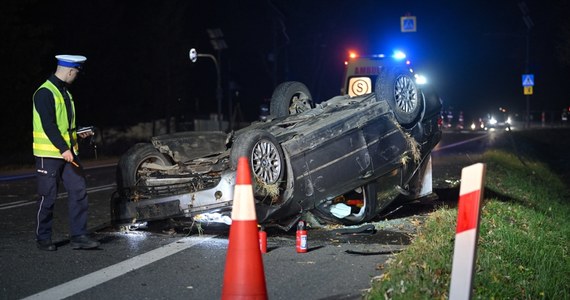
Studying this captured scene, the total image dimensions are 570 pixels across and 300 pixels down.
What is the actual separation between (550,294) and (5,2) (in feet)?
85.0

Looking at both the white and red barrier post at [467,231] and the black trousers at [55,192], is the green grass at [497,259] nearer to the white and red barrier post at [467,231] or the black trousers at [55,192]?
the white and red barrier post at [467,231]

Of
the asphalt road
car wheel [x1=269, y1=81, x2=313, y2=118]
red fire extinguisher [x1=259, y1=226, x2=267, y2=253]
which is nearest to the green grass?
the asphalt road

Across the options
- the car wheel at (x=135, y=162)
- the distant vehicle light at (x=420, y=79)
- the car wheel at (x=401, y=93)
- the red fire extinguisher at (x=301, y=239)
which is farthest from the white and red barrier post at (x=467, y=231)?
the distant vehicle light at (x=420, y=79)

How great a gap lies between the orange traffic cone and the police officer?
103 inches

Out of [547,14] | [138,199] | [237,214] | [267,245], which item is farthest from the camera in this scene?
[547,14]

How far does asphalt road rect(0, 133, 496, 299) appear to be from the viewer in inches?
200

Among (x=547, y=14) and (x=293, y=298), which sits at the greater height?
(x=547, y=14)

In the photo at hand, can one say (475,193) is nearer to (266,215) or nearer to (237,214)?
(237,214)

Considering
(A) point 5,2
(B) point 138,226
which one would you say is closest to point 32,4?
(A) point 5,2

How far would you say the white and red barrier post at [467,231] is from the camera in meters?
3.73

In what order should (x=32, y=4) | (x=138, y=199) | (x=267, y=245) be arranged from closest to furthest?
1. (x=267, y=245)
2. (x=138, y=199)
3. (x=32, y=4)

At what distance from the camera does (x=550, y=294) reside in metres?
5.19

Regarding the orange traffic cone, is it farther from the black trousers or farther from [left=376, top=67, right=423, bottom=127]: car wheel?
[left=376, top=67, right=423, bottom=127]: car wheel

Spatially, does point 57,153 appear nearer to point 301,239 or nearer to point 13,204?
point 301,239
